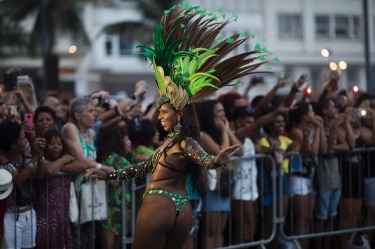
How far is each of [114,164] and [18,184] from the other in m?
1.19

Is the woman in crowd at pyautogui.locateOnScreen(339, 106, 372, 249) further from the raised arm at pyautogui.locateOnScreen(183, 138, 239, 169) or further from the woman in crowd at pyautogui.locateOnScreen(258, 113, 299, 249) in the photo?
the raised arm at pyautogui.locateOnScreen(183, 138, 239, 169)

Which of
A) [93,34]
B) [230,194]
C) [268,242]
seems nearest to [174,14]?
[230,194]

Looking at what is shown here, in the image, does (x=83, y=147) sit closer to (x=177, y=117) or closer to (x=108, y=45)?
(x=177, y=117)

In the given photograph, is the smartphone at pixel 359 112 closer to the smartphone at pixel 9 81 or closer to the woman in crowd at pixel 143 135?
the woman in crowd at pixel 143 135

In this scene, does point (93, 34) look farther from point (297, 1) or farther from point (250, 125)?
point (250, 125)

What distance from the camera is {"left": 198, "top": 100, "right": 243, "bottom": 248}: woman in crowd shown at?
26.9ft

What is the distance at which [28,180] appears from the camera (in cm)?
710

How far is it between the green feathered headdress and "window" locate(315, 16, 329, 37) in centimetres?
4208

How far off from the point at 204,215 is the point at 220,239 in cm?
32

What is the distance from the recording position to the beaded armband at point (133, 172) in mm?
6270

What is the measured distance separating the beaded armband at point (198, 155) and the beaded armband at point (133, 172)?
1.57 feet

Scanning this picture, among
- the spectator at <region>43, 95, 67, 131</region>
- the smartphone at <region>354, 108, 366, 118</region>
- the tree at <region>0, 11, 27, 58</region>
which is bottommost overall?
the smartphone at <region>354, 108, 366, 118</region>

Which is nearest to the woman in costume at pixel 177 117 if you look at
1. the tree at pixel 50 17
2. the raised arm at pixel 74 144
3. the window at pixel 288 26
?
the raised arm at pixel 74 144

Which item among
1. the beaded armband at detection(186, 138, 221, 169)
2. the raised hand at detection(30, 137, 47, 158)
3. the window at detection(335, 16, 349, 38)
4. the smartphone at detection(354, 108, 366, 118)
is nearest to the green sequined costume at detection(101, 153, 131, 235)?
the raised hand at detection(30, 137, 47, 158)
